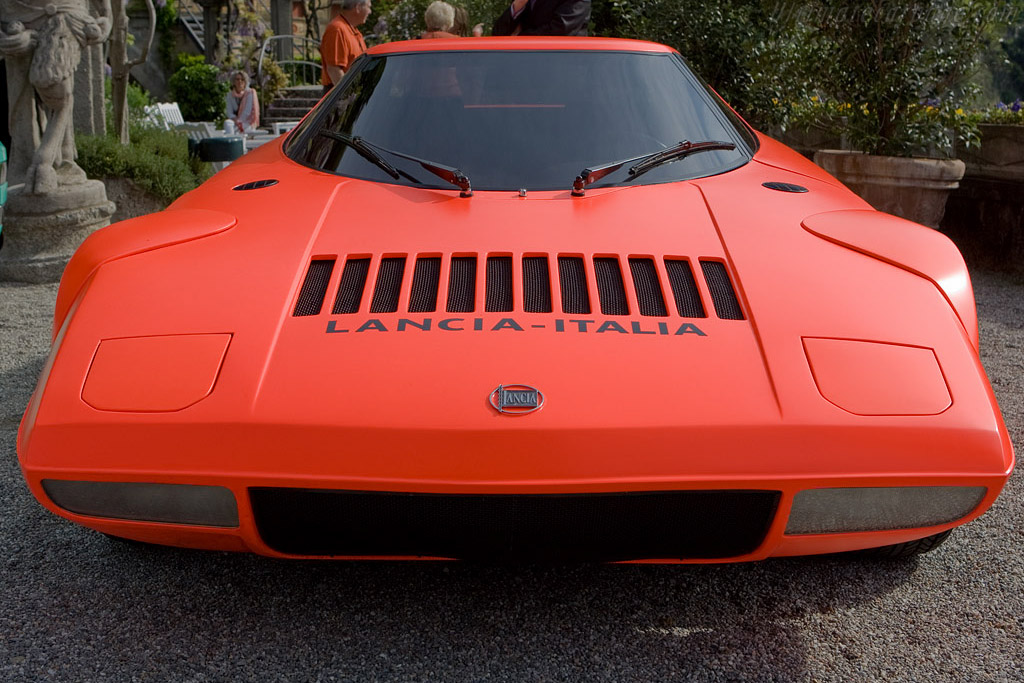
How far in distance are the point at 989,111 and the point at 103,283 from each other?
6512 mm

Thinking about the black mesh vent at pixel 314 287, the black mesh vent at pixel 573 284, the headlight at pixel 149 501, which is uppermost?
the black mesh vent at pixel 573 284

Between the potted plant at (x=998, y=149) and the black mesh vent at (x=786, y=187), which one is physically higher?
the black mesh vent at (x=786, y=187)

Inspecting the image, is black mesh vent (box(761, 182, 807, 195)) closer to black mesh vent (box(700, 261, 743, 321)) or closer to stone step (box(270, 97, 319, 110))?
black mesh vent (box(700, 261, 743, 321))

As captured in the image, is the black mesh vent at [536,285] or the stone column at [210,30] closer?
the black mesh vent at [536,285]

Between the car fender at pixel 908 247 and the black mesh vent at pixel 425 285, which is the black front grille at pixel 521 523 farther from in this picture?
the car fender at pixel 908 247

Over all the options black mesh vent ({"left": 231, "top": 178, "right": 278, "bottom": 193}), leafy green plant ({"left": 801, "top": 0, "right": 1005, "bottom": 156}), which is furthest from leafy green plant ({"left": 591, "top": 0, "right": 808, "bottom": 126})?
black mesh vent ({"left": 231, "top": 178, "right": 278, "bottom": 193})

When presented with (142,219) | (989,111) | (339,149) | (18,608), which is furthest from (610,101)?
(989,111)

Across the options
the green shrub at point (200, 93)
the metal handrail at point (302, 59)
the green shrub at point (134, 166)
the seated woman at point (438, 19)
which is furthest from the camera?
the metal handrail at point (302, 59)

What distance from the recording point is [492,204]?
2332 millimetres

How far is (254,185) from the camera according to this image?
259cm

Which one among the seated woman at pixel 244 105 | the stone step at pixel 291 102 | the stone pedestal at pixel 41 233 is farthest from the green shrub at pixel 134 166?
the stone step at pixel 291 102

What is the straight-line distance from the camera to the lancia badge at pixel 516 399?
1.62 m

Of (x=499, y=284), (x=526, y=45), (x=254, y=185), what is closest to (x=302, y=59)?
(x=526, y=45)

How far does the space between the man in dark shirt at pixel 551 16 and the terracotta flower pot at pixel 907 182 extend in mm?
2164
